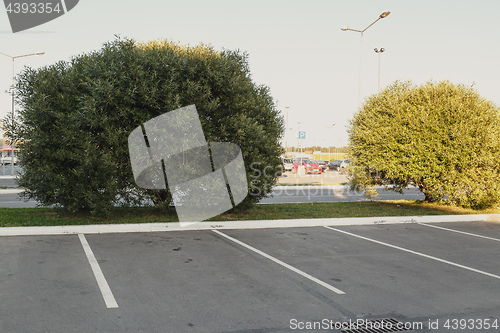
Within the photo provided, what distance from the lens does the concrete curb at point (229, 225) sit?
8875 millimetres

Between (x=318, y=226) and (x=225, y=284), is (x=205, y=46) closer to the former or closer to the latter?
(x=318, y=226)

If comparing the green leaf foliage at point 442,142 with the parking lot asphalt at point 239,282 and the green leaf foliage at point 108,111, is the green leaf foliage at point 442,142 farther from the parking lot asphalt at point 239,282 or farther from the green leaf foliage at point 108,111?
the green leaf foliage at point 108,111

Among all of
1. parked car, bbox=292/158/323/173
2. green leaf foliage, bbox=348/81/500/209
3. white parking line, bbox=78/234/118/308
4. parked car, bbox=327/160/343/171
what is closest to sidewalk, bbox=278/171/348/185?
parked car, bbox=292/158/323/173

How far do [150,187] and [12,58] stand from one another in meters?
24.3

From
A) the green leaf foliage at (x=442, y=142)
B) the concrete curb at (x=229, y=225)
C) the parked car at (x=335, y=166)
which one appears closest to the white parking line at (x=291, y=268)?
the concrete curb at (x=229, y=225)

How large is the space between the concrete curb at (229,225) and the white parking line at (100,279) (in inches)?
43.4

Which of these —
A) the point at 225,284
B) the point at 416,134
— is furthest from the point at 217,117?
the point at 416,134

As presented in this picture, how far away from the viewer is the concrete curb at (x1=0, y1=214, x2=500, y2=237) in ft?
29.1

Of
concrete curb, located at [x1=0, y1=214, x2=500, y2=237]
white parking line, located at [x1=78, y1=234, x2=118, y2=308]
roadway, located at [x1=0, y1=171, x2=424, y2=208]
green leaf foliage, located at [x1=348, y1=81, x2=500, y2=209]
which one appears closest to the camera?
white parking line, located at [x1=78, y1=234, x2=118, y2=308]

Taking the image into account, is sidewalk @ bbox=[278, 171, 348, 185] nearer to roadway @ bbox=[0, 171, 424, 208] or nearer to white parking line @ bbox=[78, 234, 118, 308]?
roadway @ bbox=[0, 171, 424, 208]

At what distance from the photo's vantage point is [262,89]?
12.1m

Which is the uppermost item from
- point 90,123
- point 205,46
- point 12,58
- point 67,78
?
point 12,58

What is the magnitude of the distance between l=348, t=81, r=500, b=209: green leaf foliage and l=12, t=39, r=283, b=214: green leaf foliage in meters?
5.37

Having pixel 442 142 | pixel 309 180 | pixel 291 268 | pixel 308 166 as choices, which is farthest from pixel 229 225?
pixel 308 166
